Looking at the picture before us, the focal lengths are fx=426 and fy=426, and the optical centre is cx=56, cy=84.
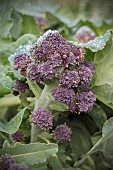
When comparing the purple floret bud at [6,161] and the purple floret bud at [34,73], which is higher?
Result: the purple floret bud at [34,73]

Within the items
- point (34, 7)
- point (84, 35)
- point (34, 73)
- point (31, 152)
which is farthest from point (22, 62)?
point (34, 7)

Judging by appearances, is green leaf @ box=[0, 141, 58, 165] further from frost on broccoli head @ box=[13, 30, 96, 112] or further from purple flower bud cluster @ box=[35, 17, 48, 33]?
purple flower bud cluster @ box=[35, 17, 48, 33]

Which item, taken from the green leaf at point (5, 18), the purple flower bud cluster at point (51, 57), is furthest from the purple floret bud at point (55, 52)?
the green leaf at point (5, 18)

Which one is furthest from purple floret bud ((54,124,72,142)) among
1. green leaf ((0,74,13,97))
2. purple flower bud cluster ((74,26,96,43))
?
purple flower bud cluster ((74,26,96,43))

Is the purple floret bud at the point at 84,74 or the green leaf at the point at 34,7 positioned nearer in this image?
the purple floret bud at the point at 84,74

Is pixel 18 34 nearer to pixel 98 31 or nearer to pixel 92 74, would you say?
pixel 98 31

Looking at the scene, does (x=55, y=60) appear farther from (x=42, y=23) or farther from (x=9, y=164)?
(x=42, y=23)

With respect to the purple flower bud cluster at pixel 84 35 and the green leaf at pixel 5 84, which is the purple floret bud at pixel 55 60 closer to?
the green leaf at pixel 5 84
